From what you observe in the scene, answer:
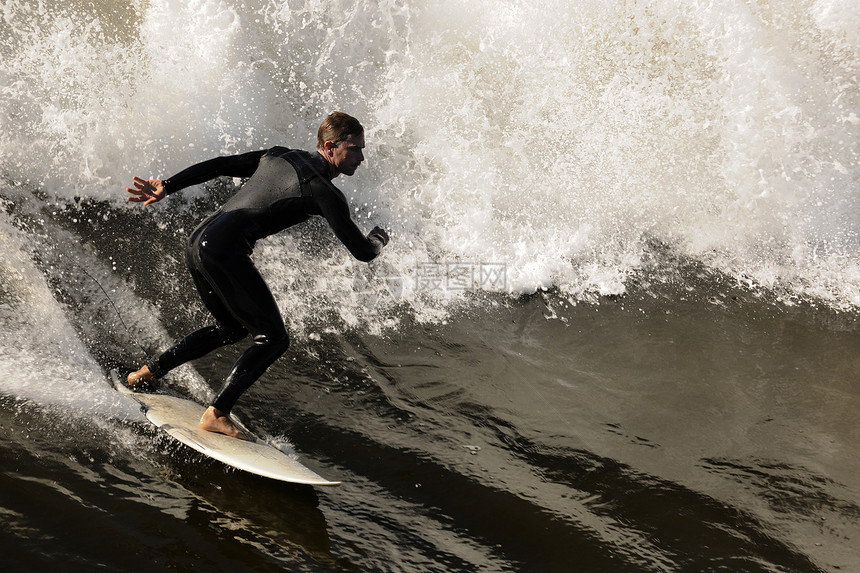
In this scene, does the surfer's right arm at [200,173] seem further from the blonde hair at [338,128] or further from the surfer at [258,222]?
the blonde hair at [338,128]

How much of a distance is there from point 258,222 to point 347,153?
587mm

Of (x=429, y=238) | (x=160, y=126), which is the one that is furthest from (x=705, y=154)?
(x=160, y=126)

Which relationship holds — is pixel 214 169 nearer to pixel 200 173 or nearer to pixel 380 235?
pixel 200 173

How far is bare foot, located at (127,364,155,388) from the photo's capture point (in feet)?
12.4

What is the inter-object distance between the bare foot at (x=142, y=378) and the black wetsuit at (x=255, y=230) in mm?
580

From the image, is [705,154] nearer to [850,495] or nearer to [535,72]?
[535,72]

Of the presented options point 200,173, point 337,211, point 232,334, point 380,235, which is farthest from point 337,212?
point 232,334

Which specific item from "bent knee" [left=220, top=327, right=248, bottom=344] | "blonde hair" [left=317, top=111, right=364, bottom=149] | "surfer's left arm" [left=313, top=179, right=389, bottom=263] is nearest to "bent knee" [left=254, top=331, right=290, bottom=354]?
"bent knee" [left=220, top=327, right=248, bottom=344]

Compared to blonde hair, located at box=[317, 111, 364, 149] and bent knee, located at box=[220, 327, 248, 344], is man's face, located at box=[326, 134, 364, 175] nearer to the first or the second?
blonde hair, located at box=[317, 111, 364, 149]

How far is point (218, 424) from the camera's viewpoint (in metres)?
3.43

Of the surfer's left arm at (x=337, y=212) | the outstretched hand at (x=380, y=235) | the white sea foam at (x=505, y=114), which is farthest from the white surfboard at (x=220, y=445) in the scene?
the white sea foam at (x=505, y=114)

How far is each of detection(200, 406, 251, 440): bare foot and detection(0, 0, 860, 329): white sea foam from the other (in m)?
2.57

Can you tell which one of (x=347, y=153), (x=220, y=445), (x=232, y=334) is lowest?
(x=220, y=445)

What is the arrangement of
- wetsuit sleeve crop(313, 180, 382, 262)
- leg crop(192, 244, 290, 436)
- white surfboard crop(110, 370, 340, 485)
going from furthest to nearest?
leg crop(192, 244, 290, 436), wetsuit sleeve crop(313, 180, 382, 262), white surfboard crop(110, 370, 340, 485)
